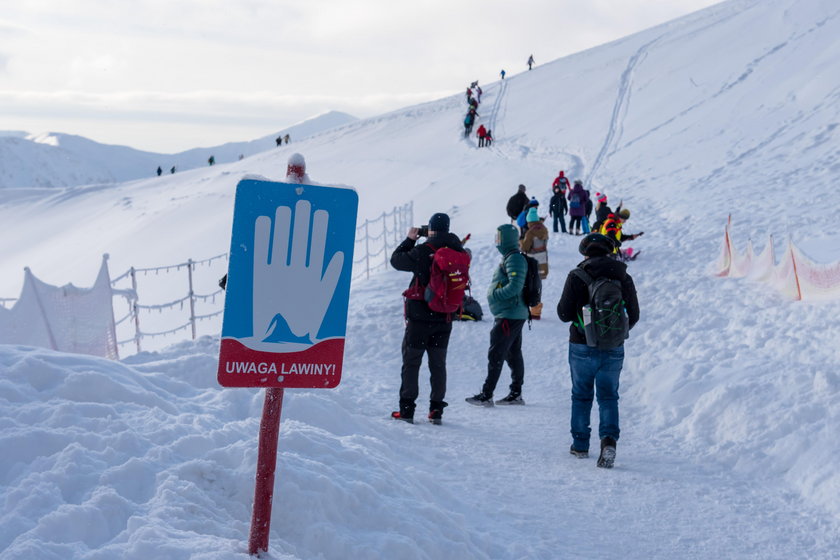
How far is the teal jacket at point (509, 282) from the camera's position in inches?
285

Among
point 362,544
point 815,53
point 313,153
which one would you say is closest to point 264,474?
point 362,544

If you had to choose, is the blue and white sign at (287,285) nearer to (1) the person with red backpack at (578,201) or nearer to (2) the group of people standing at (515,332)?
(2) the group of people standing at (515,332)

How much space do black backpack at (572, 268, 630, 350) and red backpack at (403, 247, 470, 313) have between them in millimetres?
1223

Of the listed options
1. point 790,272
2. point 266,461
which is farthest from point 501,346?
point 790,272

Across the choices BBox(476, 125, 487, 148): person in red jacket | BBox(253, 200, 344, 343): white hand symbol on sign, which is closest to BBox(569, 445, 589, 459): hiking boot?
BBox(253, 200, 344, 343): white hand symbol on sign

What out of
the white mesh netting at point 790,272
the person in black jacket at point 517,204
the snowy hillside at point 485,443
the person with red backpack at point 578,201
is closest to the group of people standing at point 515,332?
the snowy hillside at point 485,443

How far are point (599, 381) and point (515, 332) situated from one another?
165 centimetres

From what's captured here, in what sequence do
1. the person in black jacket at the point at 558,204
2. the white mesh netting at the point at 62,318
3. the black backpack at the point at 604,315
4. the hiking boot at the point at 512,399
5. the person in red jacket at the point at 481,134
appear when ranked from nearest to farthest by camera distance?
the black backpack at the point at 604,315, the hiking boot at the point at 512,399, the white mesh netting at the point at 62,318, the person in black jacket at the point at 558,204, the person in red jacket at the point at 481,134

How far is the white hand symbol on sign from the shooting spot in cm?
287

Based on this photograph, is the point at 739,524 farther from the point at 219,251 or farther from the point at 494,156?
the point at 494,156

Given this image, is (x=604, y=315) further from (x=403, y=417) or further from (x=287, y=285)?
(x=287, y=285)

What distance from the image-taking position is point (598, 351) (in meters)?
5.89

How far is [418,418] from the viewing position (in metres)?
7.17

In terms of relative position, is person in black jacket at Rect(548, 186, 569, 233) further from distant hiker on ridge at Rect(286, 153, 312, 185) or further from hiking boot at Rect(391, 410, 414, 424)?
distant hiker on ridge at Rect(286, 153, 312, 185)
